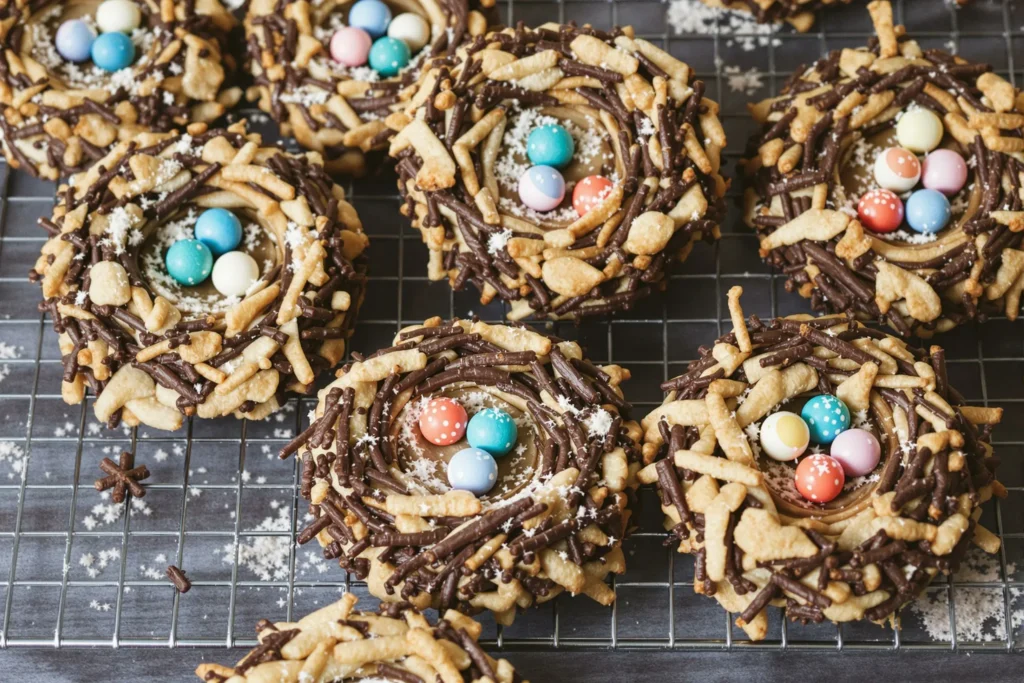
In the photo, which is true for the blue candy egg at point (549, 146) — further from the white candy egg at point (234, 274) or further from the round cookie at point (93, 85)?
the round cookie at point (93, 85)

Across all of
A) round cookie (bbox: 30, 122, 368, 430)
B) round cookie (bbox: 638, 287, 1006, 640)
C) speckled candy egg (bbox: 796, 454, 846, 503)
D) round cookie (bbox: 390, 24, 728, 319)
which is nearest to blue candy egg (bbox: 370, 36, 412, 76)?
round cookie (bbox: 390, 24, 728, 319)

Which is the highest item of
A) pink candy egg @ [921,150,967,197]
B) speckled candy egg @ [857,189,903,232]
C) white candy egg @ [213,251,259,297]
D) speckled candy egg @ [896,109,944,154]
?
speckled candy egg @ [896,109,944,154]

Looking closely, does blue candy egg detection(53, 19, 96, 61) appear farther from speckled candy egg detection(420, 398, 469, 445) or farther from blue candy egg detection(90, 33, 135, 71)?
speckled candy egg detection(420, 398, 469, 445)

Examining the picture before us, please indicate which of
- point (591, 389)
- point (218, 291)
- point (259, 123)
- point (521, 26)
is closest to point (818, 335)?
point (591, 389)

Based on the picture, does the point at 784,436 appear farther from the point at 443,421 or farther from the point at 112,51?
the point at 112,51

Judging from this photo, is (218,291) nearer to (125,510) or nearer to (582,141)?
(125,510)

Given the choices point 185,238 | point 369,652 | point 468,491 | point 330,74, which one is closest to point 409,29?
point 330,74

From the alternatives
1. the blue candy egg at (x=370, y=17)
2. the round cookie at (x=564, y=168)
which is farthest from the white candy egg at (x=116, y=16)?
the round cookie at (x=564, y=168)

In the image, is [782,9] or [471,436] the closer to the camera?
[471,436]
